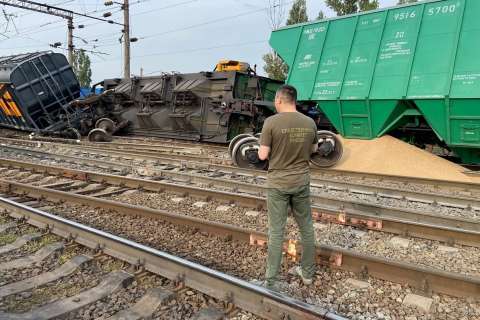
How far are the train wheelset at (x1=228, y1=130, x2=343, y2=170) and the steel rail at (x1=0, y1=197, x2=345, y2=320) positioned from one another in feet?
18.6

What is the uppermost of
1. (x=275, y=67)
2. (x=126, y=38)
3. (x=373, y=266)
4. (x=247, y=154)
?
(x=126, y=38)

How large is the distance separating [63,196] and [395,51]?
8.56 m

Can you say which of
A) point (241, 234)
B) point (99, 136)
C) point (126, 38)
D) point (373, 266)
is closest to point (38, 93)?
point (99, 136)

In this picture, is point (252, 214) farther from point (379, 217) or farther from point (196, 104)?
point (196, 104)

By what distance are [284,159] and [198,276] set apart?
50.8 inches

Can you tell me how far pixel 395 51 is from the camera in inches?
423

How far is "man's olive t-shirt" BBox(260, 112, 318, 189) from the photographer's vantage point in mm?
3711

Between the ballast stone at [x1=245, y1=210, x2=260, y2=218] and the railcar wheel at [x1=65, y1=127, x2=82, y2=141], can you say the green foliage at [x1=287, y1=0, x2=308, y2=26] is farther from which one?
the ballast stone at [x1=245, y1=210, x2=260, y2=218]

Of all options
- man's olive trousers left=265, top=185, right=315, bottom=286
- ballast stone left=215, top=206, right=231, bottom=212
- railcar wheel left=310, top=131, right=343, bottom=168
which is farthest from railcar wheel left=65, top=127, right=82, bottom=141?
man's olive trousers left=265, top=185, right=315, bottom=286

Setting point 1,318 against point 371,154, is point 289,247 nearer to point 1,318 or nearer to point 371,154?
point 1,318

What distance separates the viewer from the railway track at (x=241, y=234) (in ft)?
12.3

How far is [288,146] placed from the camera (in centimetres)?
372

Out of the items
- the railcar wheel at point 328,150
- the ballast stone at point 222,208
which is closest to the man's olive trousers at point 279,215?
the ballast stone at point 222,208

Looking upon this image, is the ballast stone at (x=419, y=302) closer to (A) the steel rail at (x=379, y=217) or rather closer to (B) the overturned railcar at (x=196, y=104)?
(A) the steel rail at (x=379, y=217)
